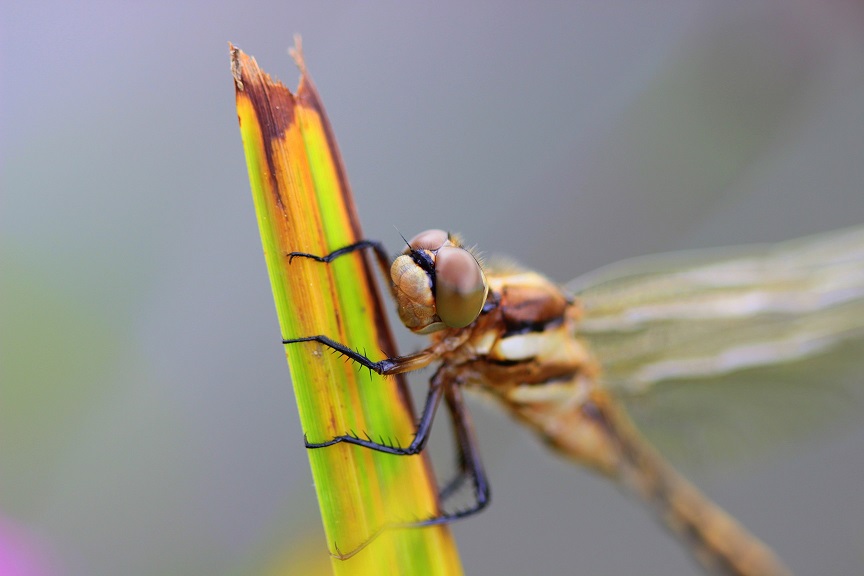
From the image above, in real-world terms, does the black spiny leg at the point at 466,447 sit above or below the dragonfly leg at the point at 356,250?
below

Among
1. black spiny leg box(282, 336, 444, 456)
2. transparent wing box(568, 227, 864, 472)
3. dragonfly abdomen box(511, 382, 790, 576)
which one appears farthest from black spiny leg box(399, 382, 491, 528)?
transparent wing box(568, 227, 864, 472)

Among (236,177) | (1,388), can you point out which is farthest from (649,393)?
(1,388)

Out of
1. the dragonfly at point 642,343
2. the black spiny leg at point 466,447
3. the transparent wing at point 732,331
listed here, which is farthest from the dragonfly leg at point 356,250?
the transparent wing at point 732,331

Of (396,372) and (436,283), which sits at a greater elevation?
(436,283)

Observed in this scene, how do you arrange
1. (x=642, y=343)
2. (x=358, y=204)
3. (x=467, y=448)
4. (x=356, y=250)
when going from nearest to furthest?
(x=356, y=250), (x=467, y=448), (x=642, y=343), (x=358, y=204)

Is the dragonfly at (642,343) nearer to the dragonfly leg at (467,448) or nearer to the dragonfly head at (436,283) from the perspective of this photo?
the dragonfly leg at (467,448)

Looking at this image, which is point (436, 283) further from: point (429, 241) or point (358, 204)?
point (358, 204)

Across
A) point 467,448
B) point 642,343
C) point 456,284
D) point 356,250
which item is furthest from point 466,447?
point 356,250
